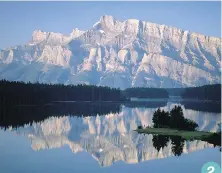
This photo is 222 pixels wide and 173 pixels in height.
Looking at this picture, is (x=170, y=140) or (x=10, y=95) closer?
(x=170, y=140)

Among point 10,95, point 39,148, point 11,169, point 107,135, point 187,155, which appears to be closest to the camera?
point 11,169

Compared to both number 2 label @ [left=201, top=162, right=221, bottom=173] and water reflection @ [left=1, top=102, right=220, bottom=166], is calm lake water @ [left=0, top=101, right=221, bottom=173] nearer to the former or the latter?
water reflection @ [left=1, top=102, right=220, bottom=166]

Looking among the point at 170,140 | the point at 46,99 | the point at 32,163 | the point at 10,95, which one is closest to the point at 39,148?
the point at 32,163

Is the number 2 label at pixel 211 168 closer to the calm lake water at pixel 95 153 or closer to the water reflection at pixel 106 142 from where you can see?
the calm lake water at pixel 95 153

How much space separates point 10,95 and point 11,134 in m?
86.5

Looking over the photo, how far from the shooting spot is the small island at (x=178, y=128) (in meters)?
69.7

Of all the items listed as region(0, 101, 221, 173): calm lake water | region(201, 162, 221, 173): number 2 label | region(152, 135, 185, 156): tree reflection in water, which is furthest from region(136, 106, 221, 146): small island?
region(201, 162, 221, 173): number 2 label

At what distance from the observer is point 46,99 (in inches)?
7608

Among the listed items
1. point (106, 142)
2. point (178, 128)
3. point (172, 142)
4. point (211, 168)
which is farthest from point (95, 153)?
point (178, 128)

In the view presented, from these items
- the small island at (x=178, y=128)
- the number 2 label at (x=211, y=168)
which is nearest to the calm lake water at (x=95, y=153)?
the number 2 label at (x=211, y=168)

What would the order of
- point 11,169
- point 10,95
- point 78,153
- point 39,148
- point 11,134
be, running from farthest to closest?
1. point 10,95
2. point 11,134
3. point 39,148
4. point 78,153
5. point 11,169

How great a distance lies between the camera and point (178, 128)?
8062 centimetres

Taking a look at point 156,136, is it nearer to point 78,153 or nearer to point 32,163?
point 78,153

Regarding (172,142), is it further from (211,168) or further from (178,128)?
(211,168)
